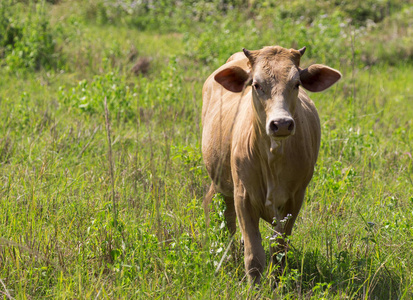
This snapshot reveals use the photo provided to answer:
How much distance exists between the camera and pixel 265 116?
12.9ft

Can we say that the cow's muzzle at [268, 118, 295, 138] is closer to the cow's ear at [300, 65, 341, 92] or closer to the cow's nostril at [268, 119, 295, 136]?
the cow's nostril at [268, 119, 295, 136]

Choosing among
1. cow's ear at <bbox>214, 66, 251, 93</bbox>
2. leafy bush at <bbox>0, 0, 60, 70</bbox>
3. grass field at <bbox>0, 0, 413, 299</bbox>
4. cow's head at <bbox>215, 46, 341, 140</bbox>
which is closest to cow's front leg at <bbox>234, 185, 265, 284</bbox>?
grass field at <bbox>0, 0, 413, 299</bbox>

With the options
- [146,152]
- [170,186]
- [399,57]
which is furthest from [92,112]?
[399,57]

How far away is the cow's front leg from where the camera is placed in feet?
13.6

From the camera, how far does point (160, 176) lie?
5.45m

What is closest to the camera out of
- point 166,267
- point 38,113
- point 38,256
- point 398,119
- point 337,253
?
point 38,256

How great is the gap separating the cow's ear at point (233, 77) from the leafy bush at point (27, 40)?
5.25 m

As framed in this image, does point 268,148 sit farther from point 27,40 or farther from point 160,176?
point 27,40

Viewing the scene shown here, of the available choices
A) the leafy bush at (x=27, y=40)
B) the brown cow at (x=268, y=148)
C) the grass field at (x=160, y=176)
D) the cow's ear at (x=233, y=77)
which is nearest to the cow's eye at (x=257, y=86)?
the brown cow at (x=268, y=148)

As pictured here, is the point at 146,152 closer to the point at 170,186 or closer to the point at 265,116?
the point at 170,186

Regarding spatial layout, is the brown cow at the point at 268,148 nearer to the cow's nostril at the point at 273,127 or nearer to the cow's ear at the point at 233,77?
the cow's ear at the point at 233,77

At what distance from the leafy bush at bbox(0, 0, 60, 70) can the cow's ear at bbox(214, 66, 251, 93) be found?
5.25m

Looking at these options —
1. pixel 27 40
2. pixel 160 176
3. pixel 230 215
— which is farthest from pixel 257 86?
pixel 27 40

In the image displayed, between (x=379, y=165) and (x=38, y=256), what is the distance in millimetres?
3740
